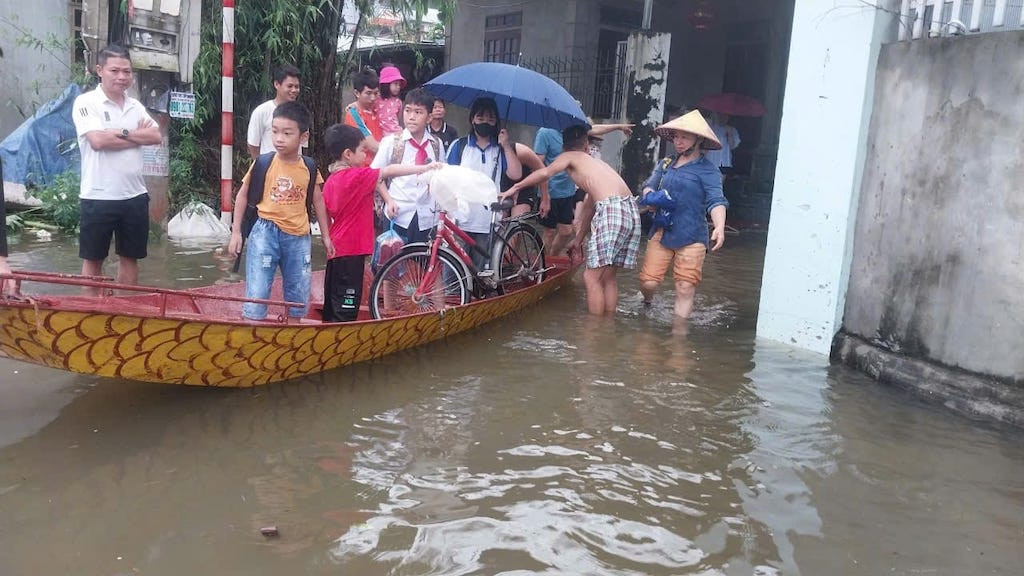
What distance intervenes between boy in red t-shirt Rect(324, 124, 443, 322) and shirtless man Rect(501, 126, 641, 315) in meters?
1.41

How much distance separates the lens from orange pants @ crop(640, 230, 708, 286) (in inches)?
240

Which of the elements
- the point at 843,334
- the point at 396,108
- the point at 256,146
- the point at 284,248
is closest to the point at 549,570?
the point at 284,248

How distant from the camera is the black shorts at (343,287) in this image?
491cm

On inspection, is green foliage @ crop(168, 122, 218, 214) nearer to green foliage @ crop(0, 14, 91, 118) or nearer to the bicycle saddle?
green foliage @ crop(0, 14, 91, 118)

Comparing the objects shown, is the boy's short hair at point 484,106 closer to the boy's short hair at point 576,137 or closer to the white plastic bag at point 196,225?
the boy's short hair at point 576,137

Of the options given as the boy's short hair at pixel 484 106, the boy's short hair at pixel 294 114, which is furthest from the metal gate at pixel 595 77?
the boy's short hair at pixel 294 114

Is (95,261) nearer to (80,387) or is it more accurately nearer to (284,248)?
(80,387)

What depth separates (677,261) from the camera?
6.22 m

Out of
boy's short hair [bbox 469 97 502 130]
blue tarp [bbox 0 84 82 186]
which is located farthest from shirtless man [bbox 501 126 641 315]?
blue tarp [bbox 0 84 82 186]

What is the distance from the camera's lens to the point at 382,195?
5652mm

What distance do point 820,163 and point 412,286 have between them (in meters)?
2.90

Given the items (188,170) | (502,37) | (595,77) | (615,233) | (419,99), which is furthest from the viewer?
(502,37)

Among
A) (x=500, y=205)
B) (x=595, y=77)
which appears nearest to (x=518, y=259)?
(x=500, y=205)

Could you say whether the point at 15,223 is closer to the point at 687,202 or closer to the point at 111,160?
the point at 111,160
